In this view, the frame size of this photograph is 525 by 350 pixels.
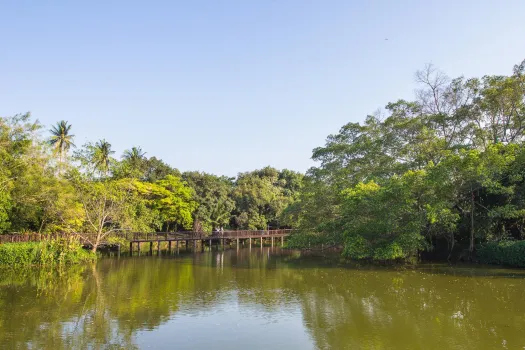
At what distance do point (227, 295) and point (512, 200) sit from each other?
17.3 metres

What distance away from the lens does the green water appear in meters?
9.04

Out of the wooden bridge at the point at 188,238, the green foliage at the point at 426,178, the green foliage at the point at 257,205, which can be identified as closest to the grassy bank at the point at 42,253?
the wooden bridge at the point at 188,238

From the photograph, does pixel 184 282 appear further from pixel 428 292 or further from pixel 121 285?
pixel 428 292

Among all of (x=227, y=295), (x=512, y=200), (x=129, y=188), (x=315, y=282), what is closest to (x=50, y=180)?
(x=129, y=188)

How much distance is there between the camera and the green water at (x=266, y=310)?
356 inches

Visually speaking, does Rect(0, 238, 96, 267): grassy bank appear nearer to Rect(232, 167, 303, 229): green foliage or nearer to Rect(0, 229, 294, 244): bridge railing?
Rect(0, 229, 294, 244): bridge railing

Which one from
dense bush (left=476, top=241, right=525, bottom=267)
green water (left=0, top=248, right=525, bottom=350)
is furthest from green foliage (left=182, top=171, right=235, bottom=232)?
dense bush (left=476, top=241, right=525, bottom=267)

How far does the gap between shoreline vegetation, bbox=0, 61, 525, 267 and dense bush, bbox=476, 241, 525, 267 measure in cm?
6

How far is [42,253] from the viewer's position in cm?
2228

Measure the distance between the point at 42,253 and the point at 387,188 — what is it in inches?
777

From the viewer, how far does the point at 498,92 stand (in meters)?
24.3

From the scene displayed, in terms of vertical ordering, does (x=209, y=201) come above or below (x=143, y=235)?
above

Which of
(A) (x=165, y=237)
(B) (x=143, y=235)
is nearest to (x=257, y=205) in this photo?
(A) (x=165, y=237)

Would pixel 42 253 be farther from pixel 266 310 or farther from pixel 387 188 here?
pixel 387 188
